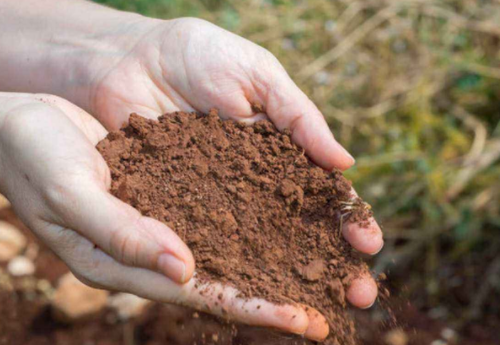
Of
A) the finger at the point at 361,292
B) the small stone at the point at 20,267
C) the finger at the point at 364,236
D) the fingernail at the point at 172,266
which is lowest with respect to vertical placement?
the small stone at the point at 20,267

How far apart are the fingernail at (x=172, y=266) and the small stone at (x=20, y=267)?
134cm

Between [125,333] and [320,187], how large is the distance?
101cm

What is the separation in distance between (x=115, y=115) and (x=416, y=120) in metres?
1.62

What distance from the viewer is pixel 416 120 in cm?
289

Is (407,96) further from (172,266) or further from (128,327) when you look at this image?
(172,266)

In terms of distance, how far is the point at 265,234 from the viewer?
153 cm

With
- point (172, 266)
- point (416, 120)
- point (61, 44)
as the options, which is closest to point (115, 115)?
point (61, 44)

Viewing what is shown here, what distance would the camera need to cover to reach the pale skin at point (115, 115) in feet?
4.39

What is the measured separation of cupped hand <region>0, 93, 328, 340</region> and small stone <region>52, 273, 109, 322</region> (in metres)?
0.72

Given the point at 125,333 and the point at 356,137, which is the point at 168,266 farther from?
the point at 356,137

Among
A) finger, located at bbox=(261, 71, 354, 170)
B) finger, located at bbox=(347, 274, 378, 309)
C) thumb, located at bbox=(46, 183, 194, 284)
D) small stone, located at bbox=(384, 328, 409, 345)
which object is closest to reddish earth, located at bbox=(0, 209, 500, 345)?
small stone, located at bbox=(384, 328, 409, 345)

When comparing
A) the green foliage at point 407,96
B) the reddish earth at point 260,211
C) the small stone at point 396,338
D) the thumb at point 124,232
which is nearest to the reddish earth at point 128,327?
the small stone at point 396,338

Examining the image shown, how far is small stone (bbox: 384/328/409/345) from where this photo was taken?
7.03ft

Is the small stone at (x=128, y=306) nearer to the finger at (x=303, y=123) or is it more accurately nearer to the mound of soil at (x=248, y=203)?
the mound of soil at (x=248, y=203)
